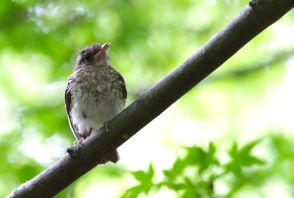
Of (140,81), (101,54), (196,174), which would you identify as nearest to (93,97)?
(101,54)

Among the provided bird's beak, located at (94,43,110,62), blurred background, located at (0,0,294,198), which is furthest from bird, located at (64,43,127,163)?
blurred background, located at (0,0,294,198)

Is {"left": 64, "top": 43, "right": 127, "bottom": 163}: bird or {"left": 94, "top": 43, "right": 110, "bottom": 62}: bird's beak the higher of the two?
{"left": 94, "top": 43, "right": 110, "bottom": 62}: bird's beak

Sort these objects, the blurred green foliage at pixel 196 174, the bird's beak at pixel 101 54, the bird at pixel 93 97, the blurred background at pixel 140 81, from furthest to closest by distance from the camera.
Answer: the blurred background at pixel 140 81
the bird's beak at pixel 101 54
the bird at pixel 93 97
the blurred green foliage at pixel 196 174

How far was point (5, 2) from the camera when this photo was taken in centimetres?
664

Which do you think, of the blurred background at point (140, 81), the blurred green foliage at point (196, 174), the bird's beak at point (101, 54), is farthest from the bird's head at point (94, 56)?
the blurred green foliage at point (196, 174)

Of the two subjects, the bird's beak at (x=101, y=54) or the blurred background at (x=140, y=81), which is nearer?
the bird's beak at (x=101, y=54)

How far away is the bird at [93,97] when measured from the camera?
17.5 feet

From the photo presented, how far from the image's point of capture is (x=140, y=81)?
8328mm

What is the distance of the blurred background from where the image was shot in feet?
21.2

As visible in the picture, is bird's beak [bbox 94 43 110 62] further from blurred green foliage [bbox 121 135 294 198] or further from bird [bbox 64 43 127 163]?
blurred green foliage [bbox 121 135 294 198]

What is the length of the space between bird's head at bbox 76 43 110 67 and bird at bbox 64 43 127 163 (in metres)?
0.02

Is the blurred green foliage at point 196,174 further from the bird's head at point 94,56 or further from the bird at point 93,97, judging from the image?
the bird's head at point 94,56

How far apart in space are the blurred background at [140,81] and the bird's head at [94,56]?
2.59ft

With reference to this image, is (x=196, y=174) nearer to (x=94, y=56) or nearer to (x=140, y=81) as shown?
(x=94, y=56)
